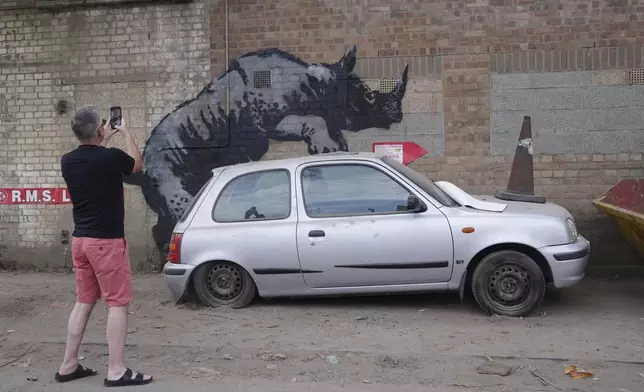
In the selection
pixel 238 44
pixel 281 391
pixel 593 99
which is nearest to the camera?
pixel 281 391

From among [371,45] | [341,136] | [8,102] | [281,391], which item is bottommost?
[281,391]

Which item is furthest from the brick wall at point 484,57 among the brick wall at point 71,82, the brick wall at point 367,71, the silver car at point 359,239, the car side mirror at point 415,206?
the car side mirror at point 415,206

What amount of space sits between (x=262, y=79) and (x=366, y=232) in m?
3.40

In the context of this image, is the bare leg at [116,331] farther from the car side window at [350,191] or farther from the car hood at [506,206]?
the car hood at [506,206]

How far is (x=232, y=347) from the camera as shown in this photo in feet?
17.7

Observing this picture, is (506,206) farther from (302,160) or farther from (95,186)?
(95,186)

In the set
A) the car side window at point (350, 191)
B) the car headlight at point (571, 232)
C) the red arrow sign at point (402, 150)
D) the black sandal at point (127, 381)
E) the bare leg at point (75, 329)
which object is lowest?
the black sandal at point (127, 381)

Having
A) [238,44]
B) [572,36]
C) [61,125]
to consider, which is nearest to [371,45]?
[238,44]

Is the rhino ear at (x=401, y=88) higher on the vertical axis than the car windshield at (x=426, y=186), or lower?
higher

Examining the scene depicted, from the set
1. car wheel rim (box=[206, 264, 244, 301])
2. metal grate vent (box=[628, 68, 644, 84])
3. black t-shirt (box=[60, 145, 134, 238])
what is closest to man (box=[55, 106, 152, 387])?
black t-shirt (box=[60, 145, 134, 238])

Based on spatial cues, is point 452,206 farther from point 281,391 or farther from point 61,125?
point 61,125

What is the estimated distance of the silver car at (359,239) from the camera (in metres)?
5.89

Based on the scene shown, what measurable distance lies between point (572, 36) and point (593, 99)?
82cm

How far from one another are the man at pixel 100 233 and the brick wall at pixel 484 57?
13.6 feet
